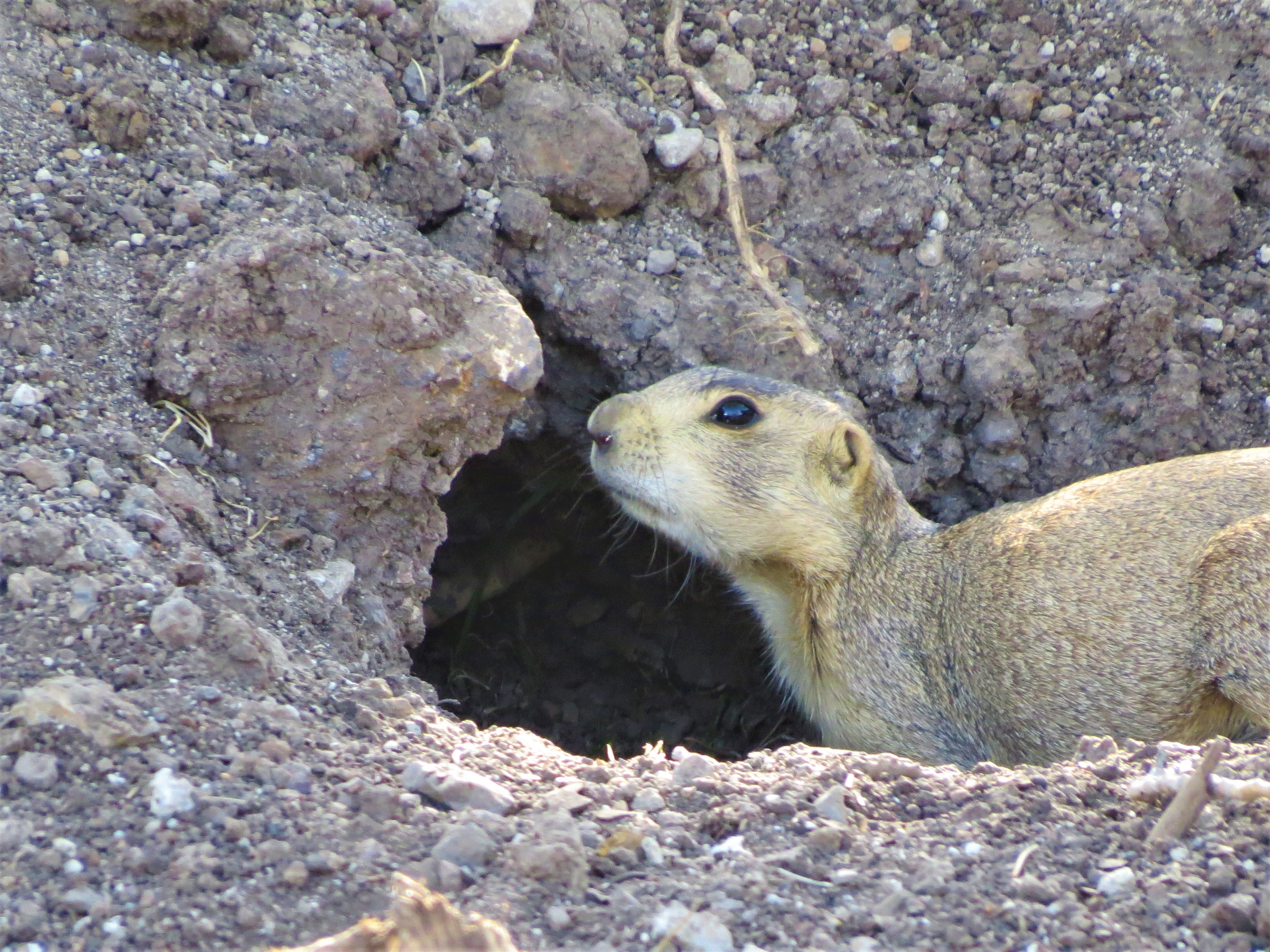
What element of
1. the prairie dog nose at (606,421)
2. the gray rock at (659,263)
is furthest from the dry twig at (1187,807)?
the gray rock at (659,263)

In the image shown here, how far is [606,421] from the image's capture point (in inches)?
232

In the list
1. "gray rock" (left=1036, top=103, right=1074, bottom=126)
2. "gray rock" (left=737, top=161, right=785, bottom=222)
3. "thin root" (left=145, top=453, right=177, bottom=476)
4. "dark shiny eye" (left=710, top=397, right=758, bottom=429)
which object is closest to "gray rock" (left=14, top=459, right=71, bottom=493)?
"thin root" (left=145, top=453, right=177, bottom=476)

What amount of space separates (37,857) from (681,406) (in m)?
3.70

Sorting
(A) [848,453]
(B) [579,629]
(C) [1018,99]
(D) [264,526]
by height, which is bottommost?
(B) [579,629]

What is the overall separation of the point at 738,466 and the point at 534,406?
1.22m

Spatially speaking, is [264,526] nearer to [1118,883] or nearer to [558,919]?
[558,919]

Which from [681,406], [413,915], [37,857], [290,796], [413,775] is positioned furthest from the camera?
[681,406]

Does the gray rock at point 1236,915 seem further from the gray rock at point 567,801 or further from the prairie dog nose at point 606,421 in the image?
the prairie dog nose at point 606,421

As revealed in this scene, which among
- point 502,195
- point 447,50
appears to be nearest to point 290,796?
point 502,195

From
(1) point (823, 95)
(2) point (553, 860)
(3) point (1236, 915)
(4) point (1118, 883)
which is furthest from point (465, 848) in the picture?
(1) point (823, 95)

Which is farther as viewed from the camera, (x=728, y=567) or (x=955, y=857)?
(x=728, y=567)

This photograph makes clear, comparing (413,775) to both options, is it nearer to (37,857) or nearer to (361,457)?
(37,857)

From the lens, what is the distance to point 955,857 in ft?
10.5

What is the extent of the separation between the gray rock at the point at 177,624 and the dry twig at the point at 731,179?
3828 mm
